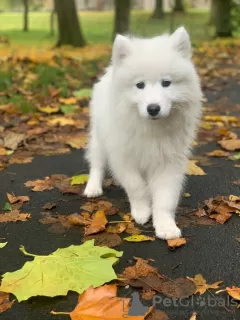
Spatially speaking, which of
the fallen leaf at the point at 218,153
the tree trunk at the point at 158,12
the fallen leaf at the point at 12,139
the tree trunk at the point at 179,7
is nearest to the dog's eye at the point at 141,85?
the fallen leaf at the point at 218,153

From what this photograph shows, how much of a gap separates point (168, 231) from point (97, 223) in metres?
0.47

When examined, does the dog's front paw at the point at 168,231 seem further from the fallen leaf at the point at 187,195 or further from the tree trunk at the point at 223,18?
the tree trunk at the point at 223,18

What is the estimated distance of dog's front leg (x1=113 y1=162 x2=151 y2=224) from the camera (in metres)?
3.15

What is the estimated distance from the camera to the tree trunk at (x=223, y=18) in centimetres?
1698

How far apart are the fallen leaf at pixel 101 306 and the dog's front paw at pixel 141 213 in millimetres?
901

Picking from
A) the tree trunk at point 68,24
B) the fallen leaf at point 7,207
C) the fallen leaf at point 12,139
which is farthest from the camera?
the tree trunk at point 68,24

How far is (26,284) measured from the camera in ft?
7.45

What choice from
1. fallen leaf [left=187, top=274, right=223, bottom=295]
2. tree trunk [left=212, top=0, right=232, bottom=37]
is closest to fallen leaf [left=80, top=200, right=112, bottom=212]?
fallen leaf [left=187, top=274, right=223, bottom=295]

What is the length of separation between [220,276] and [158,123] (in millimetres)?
1045

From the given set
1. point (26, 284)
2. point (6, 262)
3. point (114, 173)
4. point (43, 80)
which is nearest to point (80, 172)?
point (114, 173)

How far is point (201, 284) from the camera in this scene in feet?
7.65

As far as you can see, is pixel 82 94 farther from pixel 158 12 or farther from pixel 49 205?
pixel 158 12

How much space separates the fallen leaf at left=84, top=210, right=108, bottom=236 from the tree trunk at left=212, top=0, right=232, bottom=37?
15.4 meters

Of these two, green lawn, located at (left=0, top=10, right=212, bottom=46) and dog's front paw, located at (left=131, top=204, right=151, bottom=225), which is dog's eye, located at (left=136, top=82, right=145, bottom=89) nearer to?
dog's front paw, located at (left=131, top=204, right=151, bottom=225)
